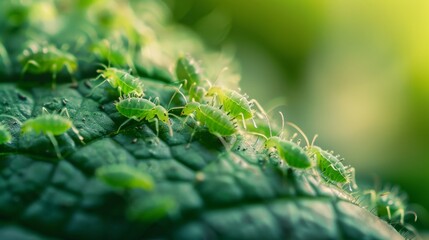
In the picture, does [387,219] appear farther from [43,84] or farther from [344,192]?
[43,84]

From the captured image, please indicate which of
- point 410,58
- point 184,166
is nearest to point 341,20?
point 410,58

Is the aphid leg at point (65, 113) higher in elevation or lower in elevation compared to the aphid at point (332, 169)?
lower

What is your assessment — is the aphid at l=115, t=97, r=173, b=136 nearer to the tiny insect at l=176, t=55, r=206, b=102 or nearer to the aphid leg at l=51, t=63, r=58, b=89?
the tiny insect at l=176, t=55, r=206, b=102

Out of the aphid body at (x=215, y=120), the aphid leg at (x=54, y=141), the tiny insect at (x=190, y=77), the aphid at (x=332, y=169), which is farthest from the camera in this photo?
the tiny insect at (x=190, y=77)

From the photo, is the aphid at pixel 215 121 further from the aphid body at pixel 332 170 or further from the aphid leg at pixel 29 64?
the aphid leg at pixel 29 64

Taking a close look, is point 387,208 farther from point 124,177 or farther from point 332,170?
point 124,177

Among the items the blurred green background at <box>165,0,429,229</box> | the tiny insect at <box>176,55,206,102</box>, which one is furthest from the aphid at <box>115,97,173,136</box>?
the blurred green background at <box>165,0,429,229</box>

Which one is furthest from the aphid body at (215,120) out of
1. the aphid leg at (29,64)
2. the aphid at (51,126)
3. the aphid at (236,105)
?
the aphid leg at (29,64)
